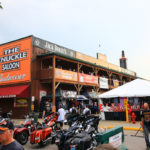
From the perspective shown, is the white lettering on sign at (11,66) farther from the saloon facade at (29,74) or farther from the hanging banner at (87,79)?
the hanging banner at (87,79)

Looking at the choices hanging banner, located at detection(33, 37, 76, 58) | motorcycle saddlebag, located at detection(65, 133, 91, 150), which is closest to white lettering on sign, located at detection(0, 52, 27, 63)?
hanging banner, located at detection(33, 37, 76, 58)

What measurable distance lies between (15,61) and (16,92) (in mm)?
4484

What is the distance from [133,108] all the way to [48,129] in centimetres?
926

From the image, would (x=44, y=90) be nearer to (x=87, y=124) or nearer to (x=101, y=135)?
(x=87, y=124)

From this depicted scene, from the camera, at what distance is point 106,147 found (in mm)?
1703

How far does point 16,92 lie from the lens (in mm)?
19125

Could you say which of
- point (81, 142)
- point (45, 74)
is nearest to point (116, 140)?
point (81, 142)

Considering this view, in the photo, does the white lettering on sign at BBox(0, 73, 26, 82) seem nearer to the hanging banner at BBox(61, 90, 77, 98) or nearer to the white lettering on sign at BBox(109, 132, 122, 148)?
the hanging banner at BBox(61, 90, 77, 98)

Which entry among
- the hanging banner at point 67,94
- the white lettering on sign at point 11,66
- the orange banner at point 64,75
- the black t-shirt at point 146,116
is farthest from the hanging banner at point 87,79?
the black t-shirt at point 146,116

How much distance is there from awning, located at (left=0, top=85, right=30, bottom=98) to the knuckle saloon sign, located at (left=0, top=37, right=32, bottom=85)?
3.51 feet

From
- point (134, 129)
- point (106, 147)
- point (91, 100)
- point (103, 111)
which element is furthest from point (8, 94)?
point (106, 147)

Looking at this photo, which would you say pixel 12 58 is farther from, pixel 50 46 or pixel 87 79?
pixel 87 79

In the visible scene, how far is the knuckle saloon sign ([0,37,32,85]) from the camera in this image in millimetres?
20578

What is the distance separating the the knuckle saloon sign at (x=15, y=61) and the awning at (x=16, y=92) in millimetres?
1070
